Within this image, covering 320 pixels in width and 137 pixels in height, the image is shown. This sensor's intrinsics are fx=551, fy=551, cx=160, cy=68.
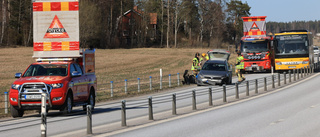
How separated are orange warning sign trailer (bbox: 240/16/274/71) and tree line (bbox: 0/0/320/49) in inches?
1464

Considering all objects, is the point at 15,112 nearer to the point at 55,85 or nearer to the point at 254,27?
the point at 55,85

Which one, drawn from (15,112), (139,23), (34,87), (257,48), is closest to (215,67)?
(257,48)

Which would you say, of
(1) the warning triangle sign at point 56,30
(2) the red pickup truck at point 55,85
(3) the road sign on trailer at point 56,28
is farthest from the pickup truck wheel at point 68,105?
(1) the warning triangle sign at point 56,30

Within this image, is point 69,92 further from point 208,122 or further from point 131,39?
point 131,39

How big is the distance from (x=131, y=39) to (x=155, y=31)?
10.2 metres

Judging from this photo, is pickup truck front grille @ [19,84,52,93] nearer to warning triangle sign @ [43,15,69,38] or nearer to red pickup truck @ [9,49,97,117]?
red pickup truck @ [9,49,97,117]

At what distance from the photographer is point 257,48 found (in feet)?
153

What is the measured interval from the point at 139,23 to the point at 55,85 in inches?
3515

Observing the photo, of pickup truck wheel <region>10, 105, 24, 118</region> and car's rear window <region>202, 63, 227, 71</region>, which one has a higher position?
car's rear window <region>202, 63, 227, 71</region>

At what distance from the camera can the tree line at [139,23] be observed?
3211 inches

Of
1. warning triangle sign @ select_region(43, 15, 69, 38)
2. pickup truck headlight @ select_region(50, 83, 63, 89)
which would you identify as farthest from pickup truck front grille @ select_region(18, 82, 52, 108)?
warning triangle sign @ select_region(43, 15, 69, 38)

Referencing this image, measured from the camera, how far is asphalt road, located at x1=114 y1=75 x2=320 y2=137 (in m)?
12.8

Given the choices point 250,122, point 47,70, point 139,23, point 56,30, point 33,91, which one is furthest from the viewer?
A: point 139,23

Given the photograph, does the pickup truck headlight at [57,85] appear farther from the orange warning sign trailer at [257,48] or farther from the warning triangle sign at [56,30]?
the orange warning sign trailer at [257,48]
